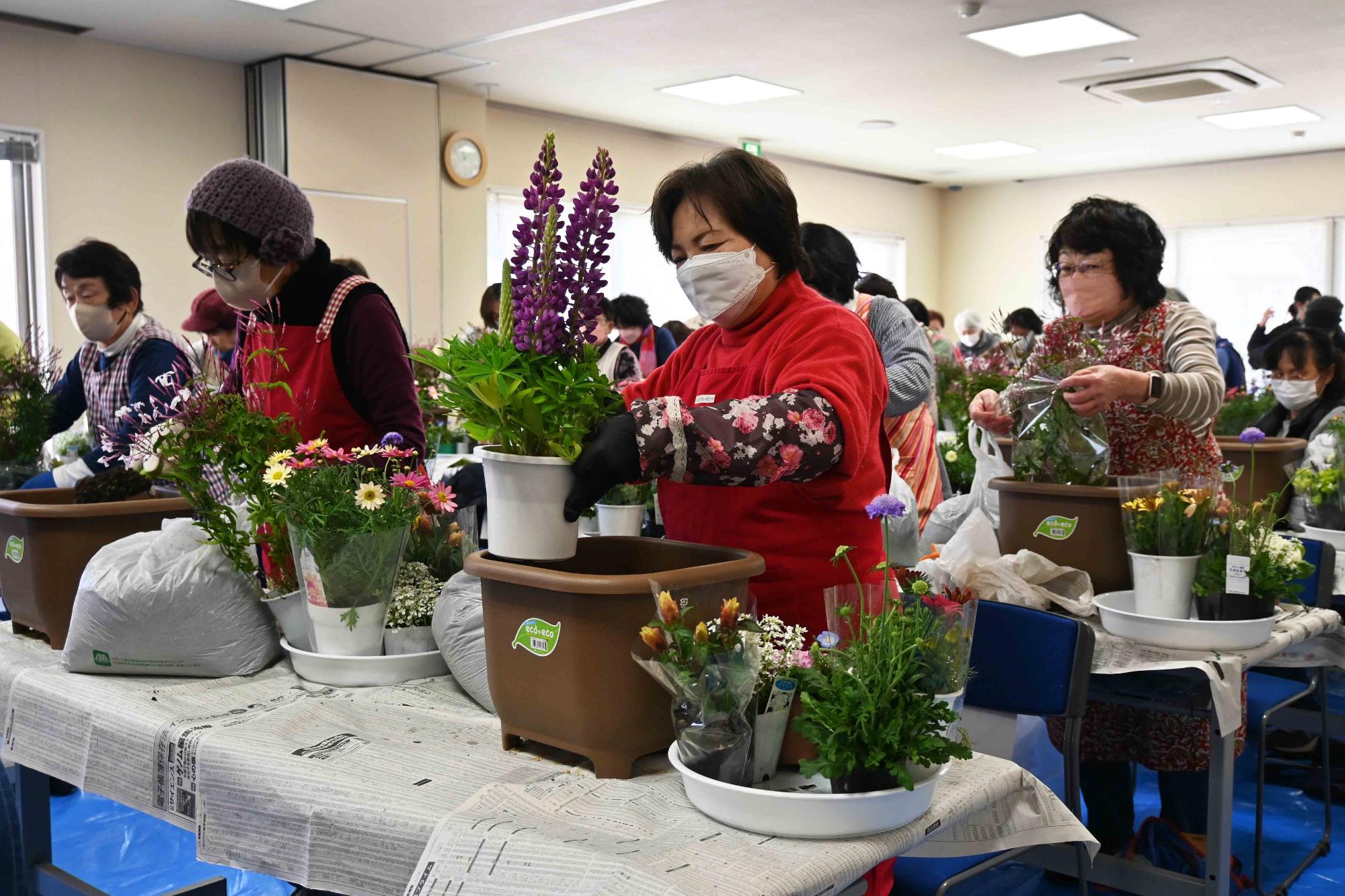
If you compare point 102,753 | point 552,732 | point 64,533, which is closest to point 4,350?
point 64,533

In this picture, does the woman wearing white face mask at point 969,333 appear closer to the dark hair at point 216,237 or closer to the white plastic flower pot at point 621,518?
the white plastic flower pot at point 621,518

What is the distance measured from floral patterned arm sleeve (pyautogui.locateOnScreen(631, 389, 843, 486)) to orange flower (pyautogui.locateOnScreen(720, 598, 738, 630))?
146 millimetres

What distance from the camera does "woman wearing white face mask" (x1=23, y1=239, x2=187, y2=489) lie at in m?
2.99

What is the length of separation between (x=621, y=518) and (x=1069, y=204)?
36.1 ft

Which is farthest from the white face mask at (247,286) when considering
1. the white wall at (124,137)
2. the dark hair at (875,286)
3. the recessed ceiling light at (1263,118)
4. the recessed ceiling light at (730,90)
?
the recessed ceiling light at (1263,118)

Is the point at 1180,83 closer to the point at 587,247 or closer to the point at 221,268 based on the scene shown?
the point at 221,268

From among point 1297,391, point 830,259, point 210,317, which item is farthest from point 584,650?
point 1297,391

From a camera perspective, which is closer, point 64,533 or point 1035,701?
point 64,533

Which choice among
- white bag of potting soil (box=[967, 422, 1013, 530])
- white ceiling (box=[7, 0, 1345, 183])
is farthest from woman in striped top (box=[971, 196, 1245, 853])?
white ceiling (box=[7, 0, 1345, 183])

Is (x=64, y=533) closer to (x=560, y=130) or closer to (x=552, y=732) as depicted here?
(x=552, y=732)

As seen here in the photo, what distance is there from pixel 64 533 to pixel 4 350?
2080 mm

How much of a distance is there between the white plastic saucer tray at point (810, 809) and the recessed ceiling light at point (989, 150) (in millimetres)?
10544

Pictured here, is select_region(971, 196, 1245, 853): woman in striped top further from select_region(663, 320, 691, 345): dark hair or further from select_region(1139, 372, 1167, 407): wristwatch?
select_region(663, 320, 691, 345): dark hair

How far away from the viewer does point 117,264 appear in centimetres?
323
